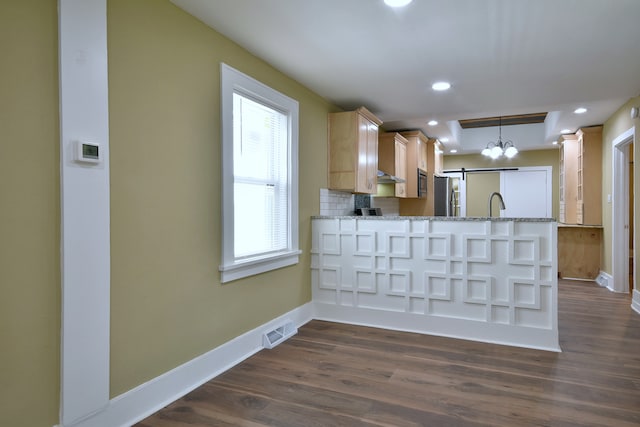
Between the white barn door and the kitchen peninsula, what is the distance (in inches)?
212

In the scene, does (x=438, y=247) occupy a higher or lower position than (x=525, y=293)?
higher

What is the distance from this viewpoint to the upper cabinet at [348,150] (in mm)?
4109

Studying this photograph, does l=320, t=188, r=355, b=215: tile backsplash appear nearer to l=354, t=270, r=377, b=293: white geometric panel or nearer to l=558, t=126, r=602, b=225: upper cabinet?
l=354, t=270, r=377, b=293: white geometric panel

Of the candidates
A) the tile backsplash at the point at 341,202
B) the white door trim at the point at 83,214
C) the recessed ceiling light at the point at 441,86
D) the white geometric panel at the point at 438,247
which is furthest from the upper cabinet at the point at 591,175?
the white door trim at the point at 83,214

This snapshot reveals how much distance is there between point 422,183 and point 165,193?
4.93m

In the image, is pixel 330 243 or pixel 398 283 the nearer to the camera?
pixel 398 283

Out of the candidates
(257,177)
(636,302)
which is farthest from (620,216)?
(257,177)

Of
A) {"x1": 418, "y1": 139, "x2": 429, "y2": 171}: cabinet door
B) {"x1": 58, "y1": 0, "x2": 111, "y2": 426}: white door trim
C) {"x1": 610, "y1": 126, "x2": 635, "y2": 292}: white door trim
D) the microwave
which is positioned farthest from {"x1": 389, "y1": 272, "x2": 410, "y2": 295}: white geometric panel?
{"x1": 610, "y1": 126, "x2": 635, "y2": 292}: white door trim

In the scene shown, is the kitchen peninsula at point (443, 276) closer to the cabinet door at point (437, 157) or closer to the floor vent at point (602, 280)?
the floor vent at point (602, 280)

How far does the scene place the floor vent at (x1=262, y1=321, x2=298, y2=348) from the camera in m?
3.10

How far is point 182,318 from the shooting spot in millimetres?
2357

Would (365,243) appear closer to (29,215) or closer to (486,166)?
(29,215)

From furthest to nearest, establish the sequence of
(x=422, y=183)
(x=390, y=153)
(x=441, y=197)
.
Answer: (x=441, y=197) < (x=422, y=183) < (x=390, y=153)

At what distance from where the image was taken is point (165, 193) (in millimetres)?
2221
